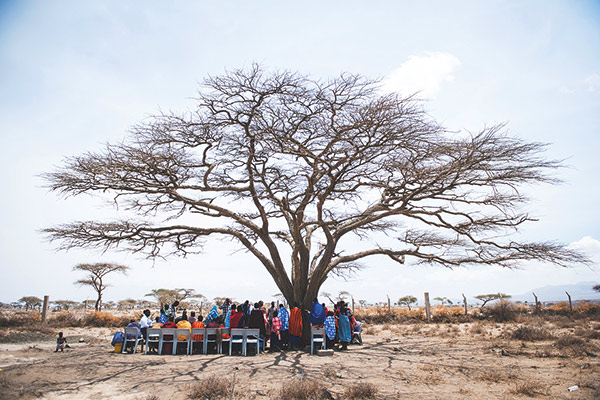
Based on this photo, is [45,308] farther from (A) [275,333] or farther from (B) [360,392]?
(B) [360,392]

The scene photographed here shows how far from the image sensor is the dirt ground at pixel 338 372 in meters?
5.80

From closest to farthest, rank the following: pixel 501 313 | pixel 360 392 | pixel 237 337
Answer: pixel 360 392, pixel 237 337, pixel 501 313

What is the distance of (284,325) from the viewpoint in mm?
11062

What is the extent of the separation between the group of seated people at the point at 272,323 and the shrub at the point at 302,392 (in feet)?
16.4

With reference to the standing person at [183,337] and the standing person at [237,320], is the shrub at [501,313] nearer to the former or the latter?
the standing person at [237,320]

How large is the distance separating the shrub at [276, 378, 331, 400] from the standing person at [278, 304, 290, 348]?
529cm

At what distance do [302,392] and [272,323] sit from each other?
5654 millimetres

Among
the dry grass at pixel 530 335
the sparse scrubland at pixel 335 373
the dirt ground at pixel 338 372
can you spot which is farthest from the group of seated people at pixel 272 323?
the dry grass at pixel 530 335

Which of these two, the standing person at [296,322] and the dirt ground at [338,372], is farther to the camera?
the standing person at [296,322]

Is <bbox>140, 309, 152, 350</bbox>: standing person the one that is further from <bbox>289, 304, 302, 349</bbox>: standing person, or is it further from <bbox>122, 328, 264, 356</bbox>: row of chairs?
<bbox>289, 304, 302, 349</bbox>: standing person

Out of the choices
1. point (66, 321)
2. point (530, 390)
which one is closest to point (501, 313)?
point (530, 390)

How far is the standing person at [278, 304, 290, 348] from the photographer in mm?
11000

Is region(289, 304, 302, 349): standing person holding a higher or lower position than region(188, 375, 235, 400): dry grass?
higher

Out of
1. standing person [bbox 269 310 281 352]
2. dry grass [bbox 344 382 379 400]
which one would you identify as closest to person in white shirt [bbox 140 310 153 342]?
standing person [bbox 269 310 281 352]
